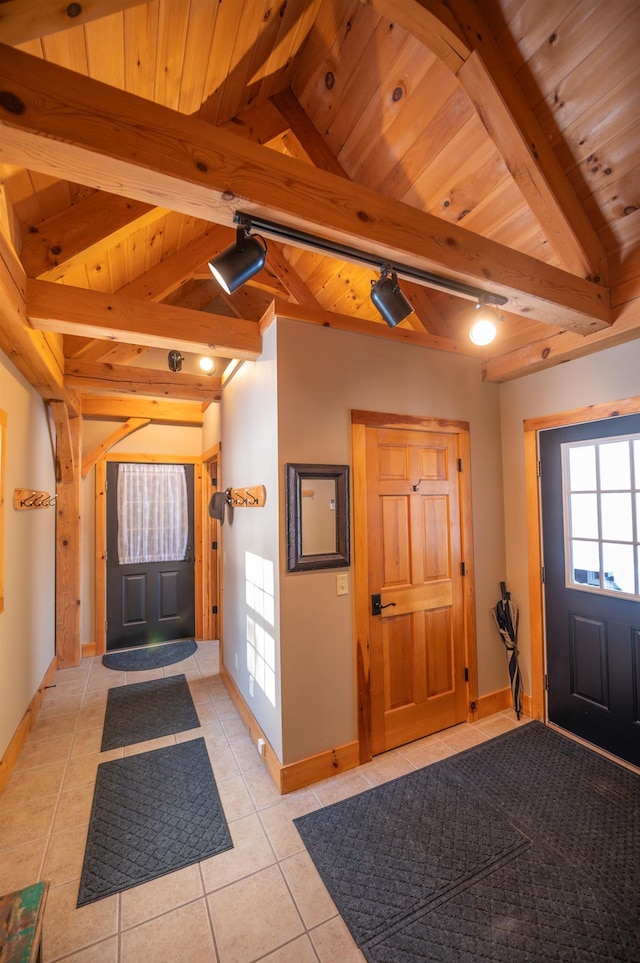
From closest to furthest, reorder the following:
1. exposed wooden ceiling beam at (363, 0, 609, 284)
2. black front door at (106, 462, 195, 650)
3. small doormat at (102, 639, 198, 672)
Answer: exposed wooden ceiling beam at (363, 0, 609, 284) < small doormat at (102, 639, 198, 672) < black front door at (106, 462, 195, 650)

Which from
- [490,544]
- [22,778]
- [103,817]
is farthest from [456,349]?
[22,778]

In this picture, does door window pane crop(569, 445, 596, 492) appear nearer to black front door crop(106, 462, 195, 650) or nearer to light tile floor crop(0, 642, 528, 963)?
light tile floor crop(0, 642, 528, 963)

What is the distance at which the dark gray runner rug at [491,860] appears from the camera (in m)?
1.43

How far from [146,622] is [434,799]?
3.62 m

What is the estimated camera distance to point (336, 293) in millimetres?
3391

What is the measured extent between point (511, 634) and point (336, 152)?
3703 mm

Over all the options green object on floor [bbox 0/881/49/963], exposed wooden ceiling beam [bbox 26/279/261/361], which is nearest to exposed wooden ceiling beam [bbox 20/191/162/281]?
exposed wooden ceiling beam [bbox 26/279/261/361]

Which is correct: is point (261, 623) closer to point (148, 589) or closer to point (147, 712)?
point (147, 712)

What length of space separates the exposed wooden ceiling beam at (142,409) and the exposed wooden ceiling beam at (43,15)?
11.2ft

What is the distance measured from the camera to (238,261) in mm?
1481

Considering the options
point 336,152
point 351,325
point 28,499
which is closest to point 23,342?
point 28,499

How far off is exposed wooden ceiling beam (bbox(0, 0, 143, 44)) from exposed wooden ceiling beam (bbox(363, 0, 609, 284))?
1.02 metres

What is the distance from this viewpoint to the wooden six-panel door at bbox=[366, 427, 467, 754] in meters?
2.49

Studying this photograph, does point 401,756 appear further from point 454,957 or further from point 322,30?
point 322,30
